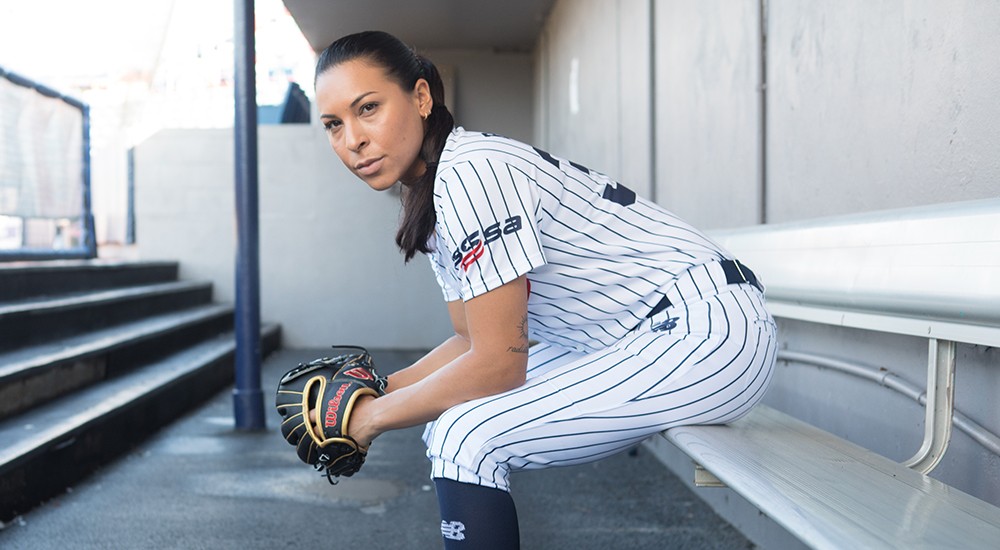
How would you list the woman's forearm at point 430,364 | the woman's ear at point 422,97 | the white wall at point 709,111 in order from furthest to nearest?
the white wall at point 709,111 → the woman's forearm at point 430,364 → the woman's ear at point 422,97

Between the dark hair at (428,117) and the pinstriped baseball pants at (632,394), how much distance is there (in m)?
0.33

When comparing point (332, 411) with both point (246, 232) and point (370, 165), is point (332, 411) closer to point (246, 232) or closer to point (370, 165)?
point (370, 165)

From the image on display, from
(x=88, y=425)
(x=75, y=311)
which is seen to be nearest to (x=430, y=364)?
(x=88, y=425)

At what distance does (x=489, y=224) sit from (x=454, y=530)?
1.47ft

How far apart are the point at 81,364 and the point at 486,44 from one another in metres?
4.99

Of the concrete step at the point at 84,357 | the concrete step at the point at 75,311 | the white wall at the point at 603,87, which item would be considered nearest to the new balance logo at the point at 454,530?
the concrete step at the point at 84,357

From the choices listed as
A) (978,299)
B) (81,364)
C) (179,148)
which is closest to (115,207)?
(179,148)

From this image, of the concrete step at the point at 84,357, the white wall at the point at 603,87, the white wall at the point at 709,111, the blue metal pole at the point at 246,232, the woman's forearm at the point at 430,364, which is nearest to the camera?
the woman's forearm at the point at 430,364

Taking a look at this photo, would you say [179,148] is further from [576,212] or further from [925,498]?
[925,498]

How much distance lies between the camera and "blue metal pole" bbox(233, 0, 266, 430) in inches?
156

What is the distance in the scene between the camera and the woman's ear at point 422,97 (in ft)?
5.00

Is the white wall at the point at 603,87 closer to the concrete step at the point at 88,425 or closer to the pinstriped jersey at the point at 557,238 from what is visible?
the pinstriped jersey at the point at 557,238

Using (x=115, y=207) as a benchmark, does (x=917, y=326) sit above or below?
below

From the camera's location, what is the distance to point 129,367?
4.29 meters
